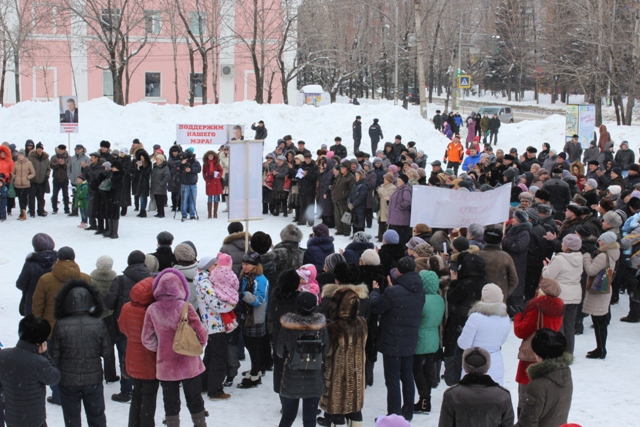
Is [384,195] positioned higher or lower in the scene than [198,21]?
lower

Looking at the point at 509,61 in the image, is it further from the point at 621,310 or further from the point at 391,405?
the point at 391,405

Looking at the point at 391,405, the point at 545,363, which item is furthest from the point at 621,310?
the point at 545,363

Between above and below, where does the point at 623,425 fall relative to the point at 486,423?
below

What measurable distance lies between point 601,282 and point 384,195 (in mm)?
6143

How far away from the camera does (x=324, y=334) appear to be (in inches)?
256

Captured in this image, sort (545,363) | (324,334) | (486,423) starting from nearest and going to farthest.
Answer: (486,423)
(545,363)
(324,334)

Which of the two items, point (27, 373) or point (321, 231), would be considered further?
point (321, 231)

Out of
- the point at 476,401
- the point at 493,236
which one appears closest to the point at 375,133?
the point at 493,236

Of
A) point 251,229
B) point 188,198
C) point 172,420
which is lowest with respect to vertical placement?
point 172,420

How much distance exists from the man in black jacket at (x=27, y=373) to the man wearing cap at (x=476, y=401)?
298cm

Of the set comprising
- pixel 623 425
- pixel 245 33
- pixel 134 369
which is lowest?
pixel 623 425

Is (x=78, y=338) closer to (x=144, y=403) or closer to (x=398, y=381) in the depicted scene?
(x=144, y=403)

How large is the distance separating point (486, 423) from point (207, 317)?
3253 mm

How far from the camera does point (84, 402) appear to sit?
6602 mm
